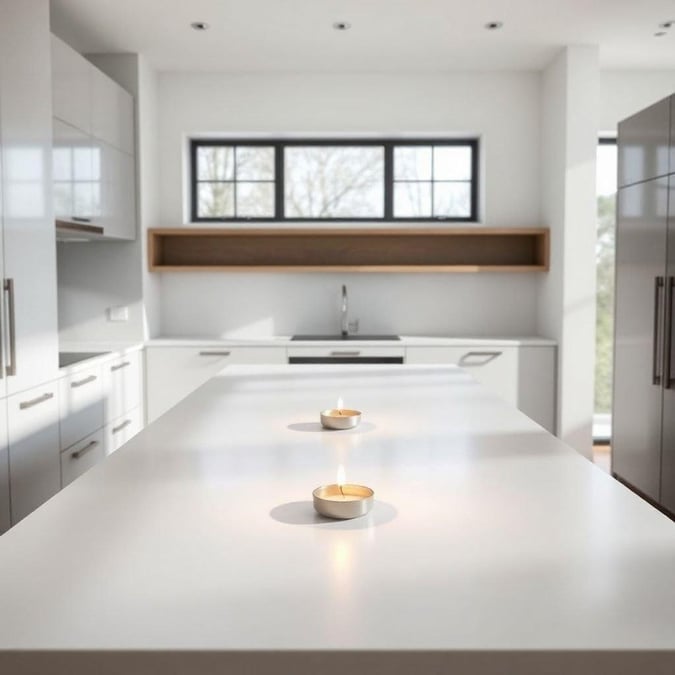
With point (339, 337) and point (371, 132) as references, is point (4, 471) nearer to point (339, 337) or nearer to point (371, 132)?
point (339, 337)

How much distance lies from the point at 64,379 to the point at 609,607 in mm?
3134

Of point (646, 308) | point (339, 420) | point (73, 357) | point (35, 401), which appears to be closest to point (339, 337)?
point (73, 357)

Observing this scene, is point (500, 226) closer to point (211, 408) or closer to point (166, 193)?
point (166, 193)

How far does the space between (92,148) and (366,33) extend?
1703mm

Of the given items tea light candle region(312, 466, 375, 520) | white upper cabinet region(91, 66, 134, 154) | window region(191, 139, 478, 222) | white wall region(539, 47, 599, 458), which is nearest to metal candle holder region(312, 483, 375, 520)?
tea light candle region(312, 466, 375, 520)

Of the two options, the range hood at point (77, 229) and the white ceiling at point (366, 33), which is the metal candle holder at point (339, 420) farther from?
the white ceiling at point (366, 33)

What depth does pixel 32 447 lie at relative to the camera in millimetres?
3252

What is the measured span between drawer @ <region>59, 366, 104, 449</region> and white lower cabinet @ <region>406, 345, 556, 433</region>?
1.94 m

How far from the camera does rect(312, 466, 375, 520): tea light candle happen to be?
129 cm

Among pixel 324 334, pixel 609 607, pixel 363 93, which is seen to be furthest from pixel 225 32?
pixel 609 607

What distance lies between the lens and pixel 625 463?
4312 millimetres

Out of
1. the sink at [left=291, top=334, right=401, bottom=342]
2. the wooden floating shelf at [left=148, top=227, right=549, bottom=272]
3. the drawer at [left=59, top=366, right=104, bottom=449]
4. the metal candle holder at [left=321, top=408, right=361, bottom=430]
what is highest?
the wooden floating shelf at [left=148, top=227, right=549, bottom=272]

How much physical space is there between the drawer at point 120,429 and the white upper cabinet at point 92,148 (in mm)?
1079

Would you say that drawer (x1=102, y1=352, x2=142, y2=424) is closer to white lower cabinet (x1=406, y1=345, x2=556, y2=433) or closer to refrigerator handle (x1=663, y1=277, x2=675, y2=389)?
white lower cabinet (x1=406, y1=345, x2=556, y2=433)
